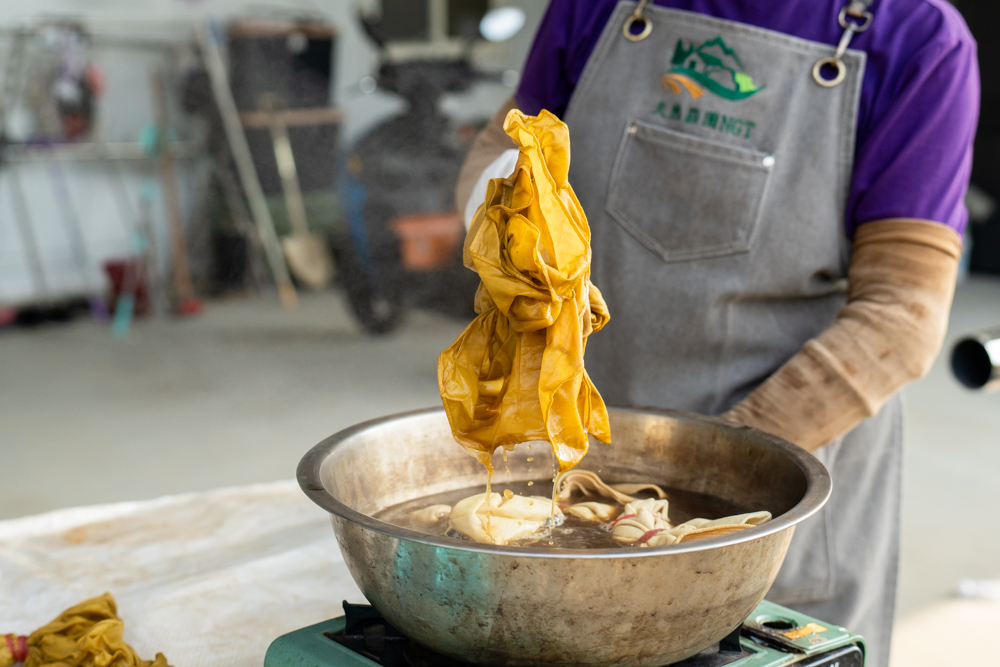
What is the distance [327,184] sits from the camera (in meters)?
6.08

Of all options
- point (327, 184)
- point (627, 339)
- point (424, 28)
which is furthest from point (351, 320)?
point (627, 339)

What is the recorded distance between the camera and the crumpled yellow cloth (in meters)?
0.71

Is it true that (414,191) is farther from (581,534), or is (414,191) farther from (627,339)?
(581,534)

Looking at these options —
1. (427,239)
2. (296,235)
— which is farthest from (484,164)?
(296,235)

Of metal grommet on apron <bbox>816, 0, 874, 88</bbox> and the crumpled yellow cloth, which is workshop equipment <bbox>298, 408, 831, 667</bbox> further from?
metal grommet on apron <bbox>816, 0, 874, 88</bbox>

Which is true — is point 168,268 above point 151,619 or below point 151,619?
below

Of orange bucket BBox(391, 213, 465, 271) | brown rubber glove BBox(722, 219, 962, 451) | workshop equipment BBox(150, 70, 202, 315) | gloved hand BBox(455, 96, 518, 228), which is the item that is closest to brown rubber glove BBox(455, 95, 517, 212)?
gloved hand BBox(455, 96, 518, 228)

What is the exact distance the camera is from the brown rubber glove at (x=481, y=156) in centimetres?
115

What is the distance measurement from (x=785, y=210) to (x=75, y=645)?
36.4 inches

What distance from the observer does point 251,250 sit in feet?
18.7

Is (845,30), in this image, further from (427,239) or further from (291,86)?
(291,86)

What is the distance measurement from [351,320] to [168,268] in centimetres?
153

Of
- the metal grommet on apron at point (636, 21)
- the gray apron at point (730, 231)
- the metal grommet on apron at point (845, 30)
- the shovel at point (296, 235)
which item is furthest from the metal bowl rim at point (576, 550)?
→ the shovel at point (296, 235)

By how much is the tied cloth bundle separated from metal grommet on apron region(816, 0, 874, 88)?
0.98 m
